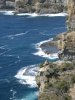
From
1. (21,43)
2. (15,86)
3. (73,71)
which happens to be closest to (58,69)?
(73,71)

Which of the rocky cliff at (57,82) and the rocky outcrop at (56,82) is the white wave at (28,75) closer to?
the rocky cliff at (57,82)

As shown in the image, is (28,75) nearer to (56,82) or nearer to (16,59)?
Answer: (16,59)

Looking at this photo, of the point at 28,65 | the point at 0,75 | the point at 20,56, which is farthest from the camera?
the point at 20,56

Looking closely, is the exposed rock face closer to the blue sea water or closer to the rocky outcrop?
the blue sea water

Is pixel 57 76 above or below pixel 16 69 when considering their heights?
above

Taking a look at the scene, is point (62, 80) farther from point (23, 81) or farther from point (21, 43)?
point (21, 43)

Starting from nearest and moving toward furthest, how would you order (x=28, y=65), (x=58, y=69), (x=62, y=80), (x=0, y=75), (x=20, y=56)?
1. (x=62, y=80)
2. (x=58, y=69)
3. (x=0, y=75)
4. (x=28, y=65)
5. (x=20, y=56)

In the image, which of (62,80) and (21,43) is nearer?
(62,80)

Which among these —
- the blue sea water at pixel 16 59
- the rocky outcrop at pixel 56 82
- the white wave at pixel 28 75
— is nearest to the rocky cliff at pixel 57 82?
the rocky outcrop at pixel 56 82
